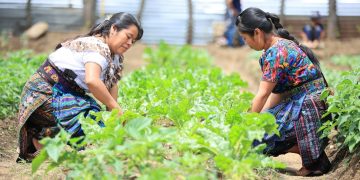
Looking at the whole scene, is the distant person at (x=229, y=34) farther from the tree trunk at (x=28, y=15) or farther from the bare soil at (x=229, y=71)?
the tree trunk at (x=28, y=15)

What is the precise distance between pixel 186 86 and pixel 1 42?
9517 mm

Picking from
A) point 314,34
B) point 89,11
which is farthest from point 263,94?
point 89,11

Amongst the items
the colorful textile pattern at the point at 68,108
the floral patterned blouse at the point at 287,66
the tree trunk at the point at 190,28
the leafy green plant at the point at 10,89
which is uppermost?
the floral patterned blouse at the point at 287,66

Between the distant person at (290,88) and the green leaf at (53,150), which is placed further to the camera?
the distant person at (290,88)

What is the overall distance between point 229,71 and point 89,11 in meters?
4.86

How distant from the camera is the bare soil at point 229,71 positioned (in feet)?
14.4

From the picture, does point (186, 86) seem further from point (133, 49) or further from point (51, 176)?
point (133, 49)

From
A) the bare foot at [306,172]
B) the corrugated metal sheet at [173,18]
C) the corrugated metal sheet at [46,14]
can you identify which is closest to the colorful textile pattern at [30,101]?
the bare foot at [306,172]

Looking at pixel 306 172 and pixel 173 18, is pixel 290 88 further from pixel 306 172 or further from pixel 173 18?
pixel 173 18

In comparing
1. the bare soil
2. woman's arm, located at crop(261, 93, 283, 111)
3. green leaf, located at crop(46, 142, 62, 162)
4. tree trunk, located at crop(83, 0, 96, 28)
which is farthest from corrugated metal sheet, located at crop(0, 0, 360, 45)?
green leaf, located at crop(46, 142, 62, 162)

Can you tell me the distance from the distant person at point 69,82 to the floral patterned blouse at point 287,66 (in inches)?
39.2

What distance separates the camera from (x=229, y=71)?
1290cm

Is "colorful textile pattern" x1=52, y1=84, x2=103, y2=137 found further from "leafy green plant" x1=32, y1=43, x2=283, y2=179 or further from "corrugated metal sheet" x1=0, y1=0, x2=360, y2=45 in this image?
"corrugated metal sheet" x1=0, y1=0, x2=360, y2=45

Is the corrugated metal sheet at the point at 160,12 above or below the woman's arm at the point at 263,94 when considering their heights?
below
